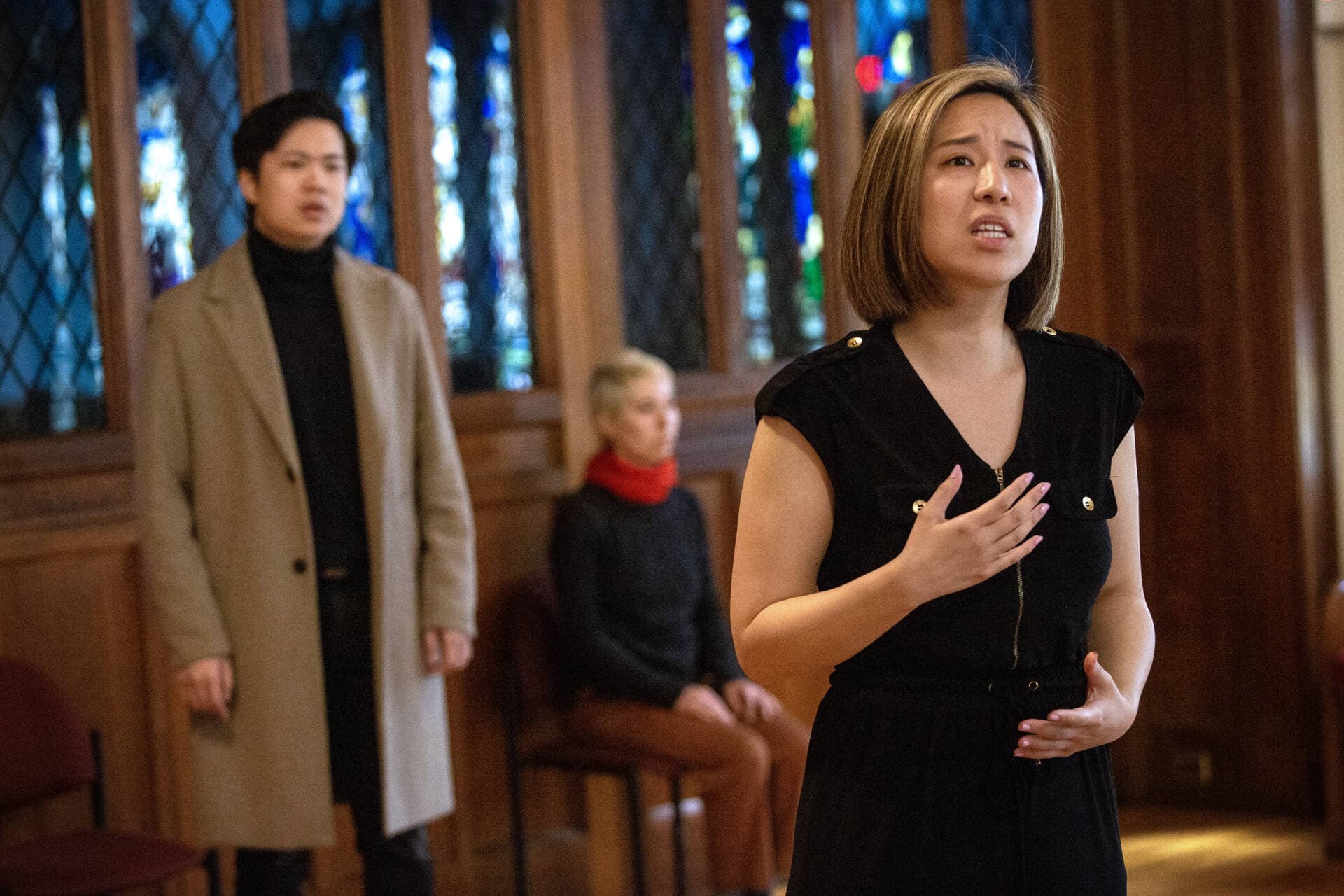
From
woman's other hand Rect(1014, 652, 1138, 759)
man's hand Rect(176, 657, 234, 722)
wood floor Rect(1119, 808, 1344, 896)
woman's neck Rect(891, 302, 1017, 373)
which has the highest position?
woman's neck Rect(891, 302, 1017, 373)

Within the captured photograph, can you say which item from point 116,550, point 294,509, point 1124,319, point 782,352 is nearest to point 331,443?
point 294,509

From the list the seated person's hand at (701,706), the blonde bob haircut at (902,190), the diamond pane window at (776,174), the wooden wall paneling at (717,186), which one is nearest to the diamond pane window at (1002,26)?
the diamond pane window at (776,174)

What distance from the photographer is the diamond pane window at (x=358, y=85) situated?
3.67 metres

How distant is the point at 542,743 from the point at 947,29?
2621 millimetres

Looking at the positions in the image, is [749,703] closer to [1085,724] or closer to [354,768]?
[354,768]

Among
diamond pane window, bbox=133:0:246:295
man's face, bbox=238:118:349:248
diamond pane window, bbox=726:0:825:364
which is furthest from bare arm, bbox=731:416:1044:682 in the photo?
diamond pane window, bbox=726:0:825:364

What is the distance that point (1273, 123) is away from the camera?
4426 mm

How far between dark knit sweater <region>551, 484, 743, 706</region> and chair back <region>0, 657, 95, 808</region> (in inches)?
45.7

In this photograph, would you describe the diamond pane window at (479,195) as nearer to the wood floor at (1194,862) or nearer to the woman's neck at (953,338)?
the wood floor at (1194,862)

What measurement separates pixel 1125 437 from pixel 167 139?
261 cm

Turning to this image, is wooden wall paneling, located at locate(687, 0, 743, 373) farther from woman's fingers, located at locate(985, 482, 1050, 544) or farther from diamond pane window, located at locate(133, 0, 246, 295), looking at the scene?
woman's fingers, located at locate(985, 482, 1050, 544)

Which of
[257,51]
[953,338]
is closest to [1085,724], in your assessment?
[953,338]

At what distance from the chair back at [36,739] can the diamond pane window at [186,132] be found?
0.96 metres

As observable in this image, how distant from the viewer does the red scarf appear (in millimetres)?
3703
